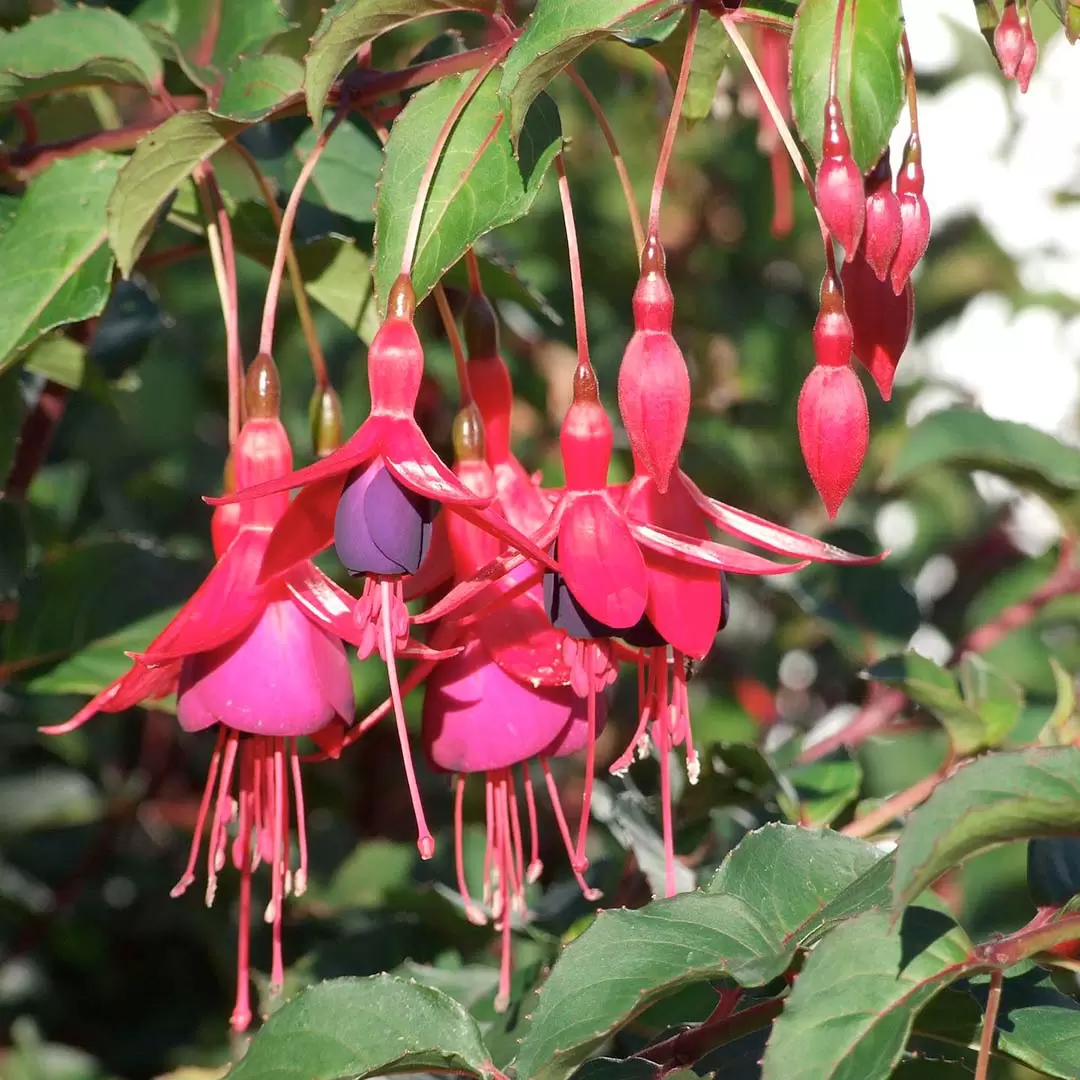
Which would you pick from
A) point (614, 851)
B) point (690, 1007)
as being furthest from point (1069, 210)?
point (690, 1007)

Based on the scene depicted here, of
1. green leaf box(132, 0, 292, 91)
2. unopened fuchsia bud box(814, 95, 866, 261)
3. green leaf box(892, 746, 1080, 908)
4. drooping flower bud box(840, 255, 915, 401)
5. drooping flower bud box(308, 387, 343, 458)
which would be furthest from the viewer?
green leaf box(132, 0, 292, 91)

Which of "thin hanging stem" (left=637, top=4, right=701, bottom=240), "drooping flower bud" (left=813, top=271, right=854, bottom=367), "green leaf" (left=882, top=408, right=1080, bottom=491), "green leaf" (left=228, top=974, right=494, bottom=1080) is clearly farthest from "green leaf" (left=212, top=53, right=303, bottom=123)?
"green leaf" (left=882, top=408, right=1080, bottom=491)

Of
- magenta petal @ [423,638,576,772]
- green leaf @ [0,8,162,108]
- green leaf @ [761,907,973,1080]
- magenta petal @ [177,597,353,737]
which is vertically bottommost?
green leaf @ [761,907,973,1080]

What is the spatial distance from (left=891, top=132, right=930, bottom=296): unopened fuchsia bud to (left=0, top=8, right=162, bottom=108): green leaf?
1.60 ft

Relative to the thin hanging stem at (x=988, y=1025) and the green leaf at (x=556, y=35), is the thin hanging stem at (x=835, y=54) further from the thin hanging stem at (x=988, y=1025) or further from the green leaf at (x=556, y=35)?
the thin hanging stem at (x=988, y=1025)

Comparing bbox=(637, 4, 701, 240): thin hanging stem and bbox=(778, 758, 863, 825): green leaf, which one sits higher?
bbox=(637, 4, 701, 240): thin hanging stem

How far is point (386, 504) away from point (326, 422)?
206 mm

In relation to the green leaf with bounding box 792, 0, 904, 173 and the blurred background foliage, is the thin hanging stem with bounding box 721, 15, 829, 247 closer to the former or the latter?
the green leaf with bounding box 792, 0, 904, 173

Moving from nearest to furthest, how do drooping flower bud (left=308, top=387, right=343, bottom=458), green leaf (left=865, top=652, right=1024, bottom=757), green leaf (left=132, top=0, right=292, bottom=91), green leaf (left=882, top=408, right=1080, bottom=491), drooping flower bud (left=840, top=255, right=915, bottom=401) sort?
drooping flower bud (left=840, top=255, right=915, bottom=401), drooping flower bud (left=308, top=387, right=343, bottom=458), green leaf (left=132, top=0, right=292, bottom=91), green leaf (left=865, top=652, right=1024, bottom=757), green leaf (left=882, top=408, right=1080, bottom=491)

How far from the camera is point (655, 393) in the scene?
73 centimetres

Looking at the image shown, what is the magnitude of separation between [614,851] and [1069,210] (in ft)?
4.75

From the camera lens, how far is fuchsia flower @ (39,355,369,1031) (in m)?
0.75

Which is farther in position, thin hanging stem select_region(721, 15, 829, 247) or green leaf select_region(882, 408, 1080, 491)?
green leaf select_region(882, 408, 1080, 491)

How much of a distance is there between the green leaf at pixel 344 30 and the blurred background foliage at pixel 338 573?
0.66 feet
